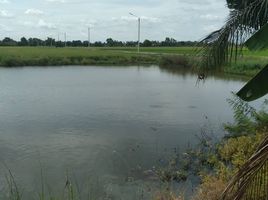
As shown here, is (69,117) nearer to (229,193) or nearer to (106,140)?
(106,140)

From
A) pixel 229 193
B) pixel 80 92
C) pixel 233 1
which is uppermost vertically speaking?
pixel 233 1

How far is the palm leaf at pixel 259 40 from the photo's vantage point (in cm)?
337

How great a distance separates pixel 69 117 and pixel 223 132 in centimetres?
596

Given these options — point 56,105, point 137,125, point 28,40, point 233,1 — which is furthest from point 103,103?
point 28,40

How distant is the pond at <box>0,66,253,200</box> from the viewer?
914 centimetres

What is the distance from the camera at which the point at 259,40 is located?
3.43m

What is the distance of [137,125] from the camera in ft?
49.5

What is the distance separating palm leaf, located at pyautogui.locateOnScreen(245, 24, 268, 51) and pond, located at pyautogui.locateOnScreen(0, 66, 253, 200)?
176 inches

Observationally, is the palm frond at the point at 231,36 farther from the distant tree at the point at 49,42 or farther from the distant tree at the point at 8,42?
the distant tree at the point at 49,42

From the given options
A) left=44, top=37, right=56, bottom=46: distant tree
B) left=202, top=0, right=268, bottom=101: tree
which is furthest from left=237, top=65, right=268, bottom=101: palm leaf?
left=44, top=37, right=56, bottom=46: distant tree

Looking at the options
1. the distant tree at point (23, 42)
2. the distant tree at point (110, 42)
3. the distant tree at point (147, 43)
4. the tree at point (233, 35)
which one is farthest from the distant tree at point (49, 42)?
the tree at point (233, 35)

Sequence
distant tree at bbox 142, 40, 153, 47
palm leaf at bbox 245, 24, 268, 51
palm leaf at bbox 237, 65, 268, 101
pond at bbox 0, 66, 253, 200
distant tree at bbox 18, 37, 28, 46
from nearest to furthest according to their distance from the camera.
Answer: palm leaf at bbox 237, 65, 268, 101 → palm leaf at bbox 245, 24, 268, 51 → pond at bbox 0, 66, 253, 200 → distant tree at bbox 142, 40, 153, 47 → distant tree at bbox 18, 37, 28, 46

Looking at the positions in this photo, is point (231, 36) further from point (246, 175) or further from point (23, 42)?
point (23, 42)

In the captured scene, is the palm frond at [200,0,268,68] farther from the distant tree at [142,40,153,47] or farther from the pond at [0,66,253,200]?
the distant tree at [142,40,153,47]
